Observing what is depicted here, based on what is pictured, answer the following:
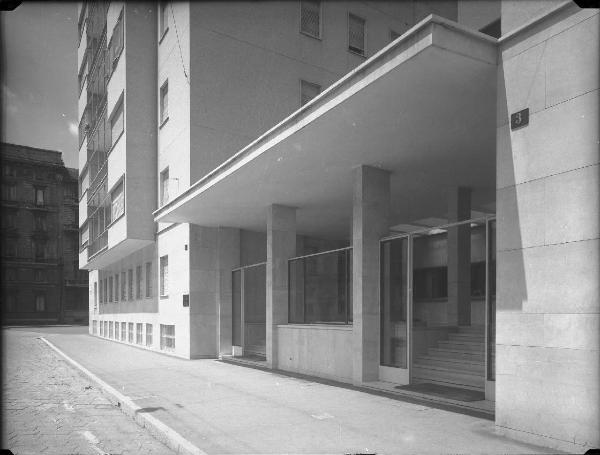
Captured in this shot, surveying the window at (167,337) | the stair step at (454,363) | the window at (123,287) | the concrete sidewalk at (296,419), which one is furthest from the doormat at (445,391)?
the window at (123,287)

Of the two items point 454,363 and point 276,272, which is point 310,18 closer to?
point 276,272

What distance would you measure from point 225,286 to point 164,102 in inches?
327

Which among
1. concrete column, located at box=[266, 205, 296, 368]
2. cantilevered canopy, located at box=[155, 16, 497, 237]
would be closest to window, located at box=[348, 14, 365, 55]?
cantilevered canopy, located at box=[155, 16, 497, 237]

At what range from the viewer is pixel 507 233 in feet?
22.1

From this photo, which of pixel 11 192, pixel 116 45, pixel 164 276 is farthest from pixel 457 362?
pixel 11 192

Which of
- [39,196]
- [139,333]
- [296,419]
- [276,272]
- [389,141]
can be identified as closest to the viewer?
[296,419]

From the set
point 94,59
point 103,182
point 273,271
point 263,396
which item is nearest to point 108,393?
point 263,396

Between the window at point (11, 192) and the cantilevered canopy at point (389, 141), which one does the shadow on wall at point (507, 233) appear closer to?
the cantilevered canopy at point (389, 141)

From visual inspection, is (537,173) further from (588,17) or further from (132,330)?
(132,330)

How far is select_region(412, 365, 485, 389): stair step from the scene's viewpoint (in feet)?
32.8

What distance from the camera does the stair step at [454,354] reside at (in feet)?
35.7

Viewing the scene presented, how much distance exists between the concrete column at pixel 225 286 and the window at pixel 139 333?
25.6 feet

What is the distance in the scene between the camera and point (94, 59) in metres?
31.7

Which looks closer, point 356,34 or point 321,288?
point 321,288
